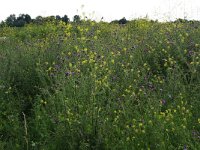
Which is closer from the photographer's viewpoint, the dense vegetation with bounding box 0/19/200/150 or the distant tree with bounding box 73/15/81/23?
the dense vegetation with bounding box 0/19/200/150

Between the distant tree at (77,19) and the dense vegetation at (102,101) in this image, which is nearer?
the dense vegetation at (102,101)

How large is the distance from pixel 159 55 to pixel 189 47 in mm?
416

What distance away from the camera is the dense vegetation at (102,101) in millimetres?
3266

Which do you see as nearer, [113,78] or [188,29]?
[113,78]

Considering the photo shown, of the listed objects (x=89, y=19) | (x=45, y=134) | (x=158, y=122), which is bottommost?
(x=45, y=134)

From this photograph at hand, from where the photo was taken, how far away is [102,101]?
11.9 feet

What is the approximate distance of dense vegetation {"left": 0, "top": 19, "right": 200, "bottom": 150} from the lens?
129 inches

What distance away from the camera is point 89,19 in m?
6.49

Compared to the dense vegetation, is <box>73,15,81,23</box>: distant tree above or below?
above

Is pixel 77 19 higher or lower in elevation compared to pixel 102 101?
higher

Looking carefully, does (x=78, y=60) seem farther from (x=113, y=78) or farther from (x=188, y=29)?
(x=188, y=29)

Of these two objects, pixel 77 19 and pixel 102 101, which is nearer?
pixel 102 101

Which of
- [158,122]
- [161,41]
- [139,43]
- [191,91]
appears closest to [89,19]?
[139,43]

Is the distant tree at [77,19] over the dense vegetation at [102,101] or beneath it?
over
